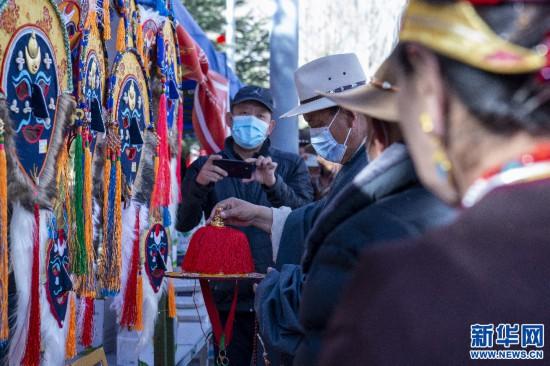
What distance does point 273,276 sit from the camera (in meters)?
2.63

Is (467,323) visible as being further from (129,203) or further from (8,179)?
(129,203)

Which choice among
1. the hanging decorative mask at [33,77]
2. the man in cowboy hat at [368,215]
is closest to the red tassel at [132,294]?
the hanging decorative mask at [33,77]

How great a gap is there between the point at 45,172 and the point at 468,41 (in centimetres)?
182

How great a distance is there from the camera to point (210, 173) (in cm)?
396

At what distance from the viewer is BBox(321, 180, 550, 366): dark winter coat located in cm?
117

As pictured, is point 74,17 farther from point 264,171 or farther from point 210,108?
point 210,108

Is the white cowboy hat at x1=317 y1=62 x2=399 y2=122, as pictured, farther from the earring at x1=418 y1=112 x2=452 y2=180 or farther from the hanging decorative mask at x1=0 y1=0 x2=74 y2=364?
the hanging decorative mask at x1=0 y1=0 x2=74 y2=364

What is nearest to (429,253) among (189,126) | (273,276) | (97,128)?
(273,276)

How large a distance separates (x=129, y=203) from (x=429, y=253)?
2.79m

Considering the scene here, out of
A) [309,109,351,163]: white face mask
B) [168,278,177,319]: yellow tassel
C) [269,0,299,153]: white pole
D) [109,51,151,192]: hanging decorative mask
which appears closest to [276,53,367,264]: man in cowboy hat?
[309,109,351,163]: white face mask

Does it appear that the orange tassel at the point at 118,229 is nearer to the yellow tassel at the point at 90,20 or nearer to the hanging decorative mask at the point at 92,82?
the hanging decorative mask at the point at 92,82

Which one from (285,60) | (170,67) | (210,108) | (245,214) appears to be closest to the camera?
(245,214)

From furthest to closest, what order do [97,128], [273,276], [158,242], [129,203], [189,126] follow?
[189,126] < [158,242] < [129,203] < [97,128] < [273,276]

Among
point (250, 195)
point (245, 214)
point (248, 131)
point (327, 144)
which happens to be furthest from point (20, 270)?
point (248, 131)
